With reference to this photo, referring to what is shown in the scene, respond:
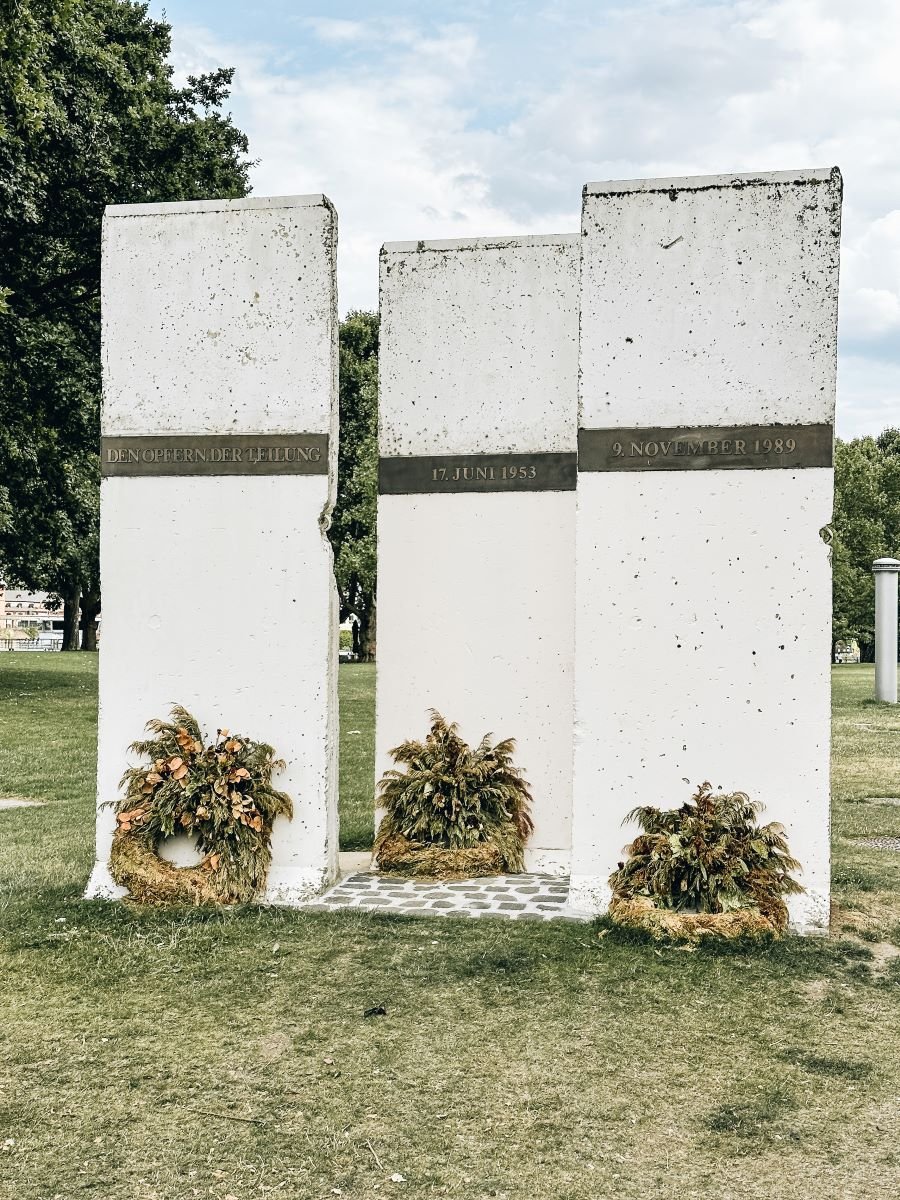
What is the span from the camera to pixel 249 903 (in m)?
6.93

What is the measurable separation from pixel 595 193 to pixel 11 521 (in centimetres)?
1453

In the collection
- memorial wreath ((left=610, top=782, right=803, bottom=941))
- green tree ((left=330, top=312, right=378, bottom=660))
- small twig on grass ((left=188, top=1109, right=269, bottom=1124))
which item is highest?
green tree ((left=330, top=312, right=378, bottom=660))

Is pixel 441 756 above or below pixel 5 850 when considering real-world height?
above

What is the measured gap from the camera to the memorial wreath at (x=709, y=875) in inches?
241

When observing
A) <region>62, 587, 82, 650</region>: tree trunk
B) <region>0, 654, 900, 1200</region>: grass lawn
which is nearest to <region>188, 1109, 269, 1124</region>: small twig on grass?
<region>0, 654, 900, 1200</region>: grass lawn

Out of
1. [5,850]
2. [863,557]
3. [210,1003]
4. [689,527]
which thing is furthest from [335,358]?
[863,557]

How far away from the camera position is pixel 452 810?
808 centimetres

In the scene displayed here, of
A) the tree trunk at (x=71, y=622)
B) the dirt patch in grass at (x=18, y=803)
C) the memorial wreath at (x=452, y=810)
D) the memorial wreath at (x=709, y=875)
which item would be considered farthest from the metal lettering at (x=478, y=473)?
the tree trunk at (x=71, y=622)

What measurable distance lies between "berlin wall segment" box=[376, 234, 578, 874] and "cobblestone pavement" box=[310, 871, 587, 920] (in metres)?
0.70

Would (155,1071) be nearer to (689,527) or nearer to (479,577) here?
(689,527)

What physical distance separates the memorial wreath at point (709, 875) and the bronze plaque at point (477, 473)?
2.80m

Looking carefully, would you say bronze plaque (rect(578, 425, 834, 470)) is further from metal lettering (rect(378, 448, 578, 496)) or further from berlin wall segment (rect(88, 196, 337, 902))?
berlin wall segment (rect(88, 196, 337, 902))

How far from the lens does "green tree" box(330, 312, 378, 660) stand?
1227 inches

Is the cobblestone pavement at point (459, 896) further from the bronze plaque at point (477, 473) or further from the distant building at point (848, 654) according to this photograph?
the distant building at point (848, 654)
